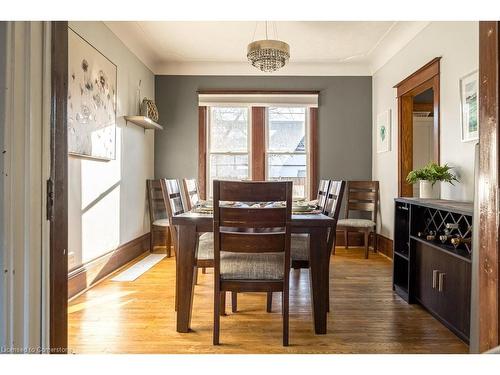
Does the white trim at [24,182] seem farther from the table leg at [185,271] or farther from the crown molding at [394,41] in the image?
the crown molding at [394,41]

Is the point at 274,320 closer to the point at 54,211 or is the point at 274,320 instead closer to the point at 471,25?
the point at 54,211

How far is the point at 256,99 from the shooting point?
4883 millimetres

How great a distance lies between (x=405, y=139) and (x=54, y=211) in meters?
3.95

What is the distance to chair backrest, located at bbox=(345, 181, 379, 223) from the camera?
451cm

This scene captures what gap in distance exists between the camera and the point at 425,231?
2.67m

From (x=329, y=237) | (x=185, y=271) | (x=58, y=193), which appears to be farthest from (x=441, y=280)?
(x=58, y=193)

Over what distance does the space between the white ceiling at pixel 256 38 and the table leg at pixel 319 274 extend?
2533 millimetres

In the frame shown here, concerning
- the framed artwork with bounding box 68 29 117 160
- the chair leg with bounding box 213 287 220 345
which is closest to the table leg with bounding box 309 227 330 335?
the chair leg with bounding box 213 287 220 345

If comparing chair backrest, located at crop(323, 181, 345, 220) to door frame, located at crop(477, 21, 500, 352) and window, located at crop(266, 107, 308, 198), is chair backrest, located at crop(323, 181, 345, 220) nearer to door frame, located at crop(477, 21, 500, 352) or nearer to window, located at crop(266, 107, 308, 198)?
door frame, located at crop(477, 21, 500, 352)

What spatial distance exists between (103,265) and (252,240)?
209 cm

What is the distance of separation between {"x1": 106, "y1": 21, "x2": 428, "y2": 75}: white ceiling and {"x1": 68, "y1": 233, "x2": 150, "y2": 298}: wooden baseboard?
7.74ft

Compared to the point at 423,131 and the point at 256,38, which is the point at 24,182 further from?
the point at 423,131

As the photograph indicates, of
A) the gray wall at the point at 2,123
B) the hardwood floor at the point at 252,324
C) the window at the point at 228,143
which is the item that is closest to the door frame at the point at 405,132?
the hardwood floor at the point at 252,324
